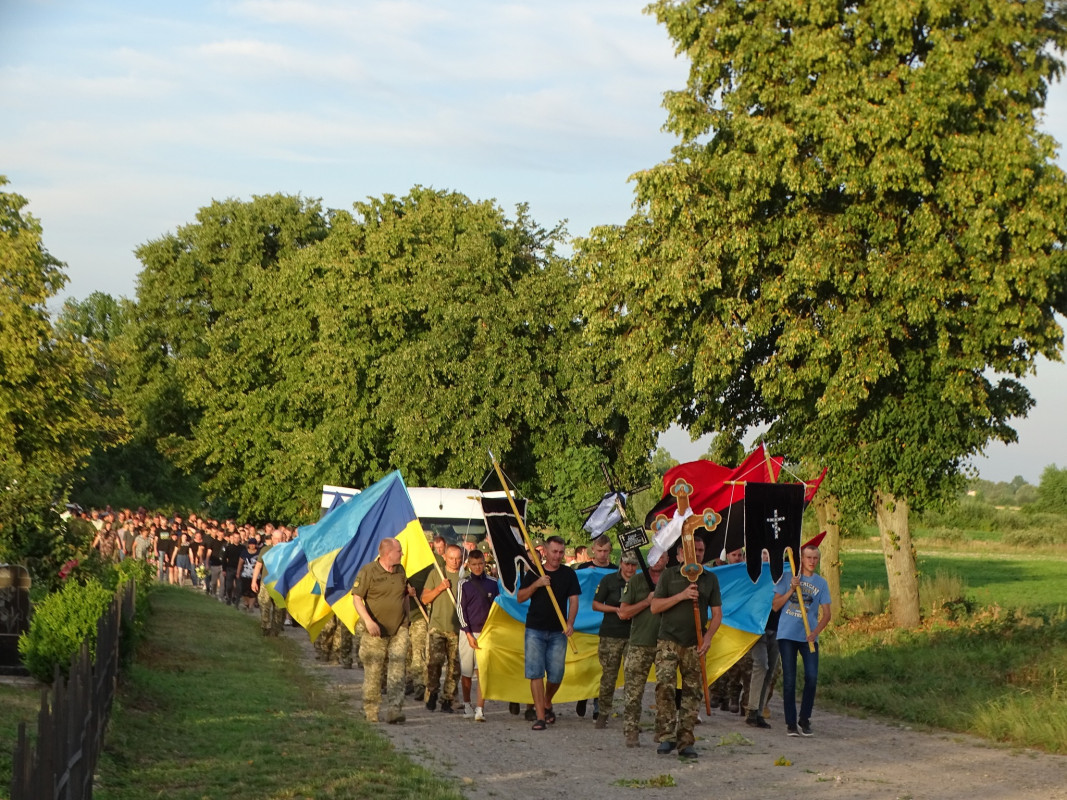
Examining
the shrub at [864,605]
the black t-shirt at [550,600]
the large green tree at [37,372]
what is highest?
the large green tree at [37,372]

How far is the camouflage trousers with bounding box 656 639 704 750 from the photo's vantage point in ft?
41.3

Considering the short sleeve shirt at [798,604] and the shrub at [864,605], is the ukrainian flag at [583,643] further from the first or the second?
the shrub at [864,605]

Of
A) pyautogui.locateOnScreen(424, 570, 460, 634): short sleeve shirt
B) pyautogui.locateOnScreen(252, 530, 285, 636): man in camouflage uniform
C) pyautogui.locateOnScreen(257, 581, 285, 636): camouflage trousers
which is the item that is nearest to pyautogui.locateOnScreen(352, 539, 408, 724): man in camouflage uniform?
pyautogui.locateOnScreen(424, 570, 460, 634): short sleeve shirt

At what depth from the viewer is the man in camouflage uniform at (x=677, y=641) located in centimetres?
1265

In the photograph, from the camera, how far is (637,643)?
13.5 metres

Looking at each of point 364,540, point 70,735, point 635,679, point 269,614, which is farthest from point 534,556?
point 269,614

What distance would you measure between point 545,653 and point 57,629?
5039mm

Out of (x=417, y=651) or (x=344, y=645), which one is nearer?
(x=417, y=651)

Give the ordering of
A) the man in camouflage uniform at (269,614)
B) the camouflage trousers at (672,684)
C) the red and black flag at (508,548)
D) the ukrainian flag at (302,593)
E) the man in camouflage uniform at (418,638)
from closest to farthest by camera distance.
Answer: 1. the camouflage trousers at (672,684)
2. the red and black flag at (508,548)
3. the man in camouflage uniform at (418,638)
4. the ukrainian flag at (302,593)
5. the man in camouflage uniform at (269,614)

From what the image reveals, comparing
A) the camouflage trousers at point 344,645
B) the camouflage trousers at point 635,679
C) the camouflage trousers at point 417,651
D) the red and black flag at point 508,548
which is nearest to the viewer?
the camouflage trousers at point 635,679

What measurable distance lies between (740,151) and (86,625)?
1329 centimetres

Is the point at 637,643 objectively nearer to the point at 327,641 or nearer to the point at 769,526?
the point at 769,526

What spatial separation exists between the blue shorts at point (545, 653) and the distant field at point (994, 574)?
42.3 ft

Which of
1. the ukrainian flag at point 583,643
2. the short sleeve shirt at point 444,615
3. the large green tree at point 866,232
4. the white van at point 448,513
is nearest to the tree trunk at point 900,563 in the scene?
the large green tree at point 866,232
